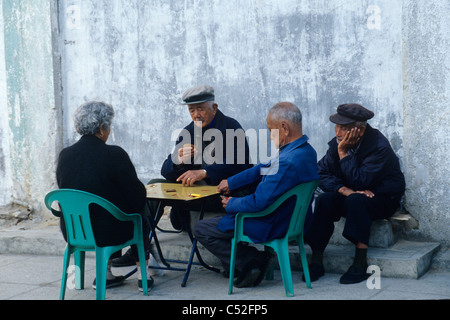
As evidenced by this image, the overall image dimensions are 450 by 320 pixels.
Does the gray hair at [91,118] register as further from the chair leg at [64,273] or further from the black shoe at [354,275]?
the black shoe at [354,275]

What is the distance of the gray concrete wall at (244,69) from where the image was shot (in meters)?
5.57

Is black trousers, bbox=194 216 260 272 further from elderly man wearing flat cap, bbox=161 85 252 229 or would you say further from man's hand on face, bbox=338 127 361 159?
man's hand on face, bbox=338 127 361 159

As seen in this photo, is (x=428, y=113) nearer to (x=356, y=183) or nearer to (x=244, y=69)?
(x=356, y=183)

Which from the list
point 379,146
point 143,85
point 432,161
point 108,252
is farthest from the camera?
point 143,85

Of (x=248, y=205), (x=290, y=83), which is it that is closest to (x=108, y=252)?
(x=248, y=205)

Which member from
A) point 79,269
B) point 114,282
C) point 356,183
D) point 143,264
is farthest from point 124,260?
point 356,183

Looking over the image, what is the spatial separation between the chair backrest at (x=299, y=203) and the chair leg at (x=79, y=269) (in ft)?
5.59

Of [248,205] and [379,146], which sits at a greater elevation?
[379,146]

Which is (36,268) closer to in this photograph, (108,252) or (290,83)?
(108,252)

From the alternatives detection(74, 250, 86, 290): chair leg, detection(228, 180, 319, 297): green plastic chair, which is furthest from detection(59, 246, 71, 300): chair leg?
detection(228, 180, 319, 297): green plastic chair

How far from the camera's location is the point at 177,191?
5148mm

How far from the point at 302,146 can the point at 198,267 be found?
1705 millimetres

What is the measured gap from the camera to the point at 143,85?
7094 mm

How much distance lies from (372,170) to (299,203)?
92cm
